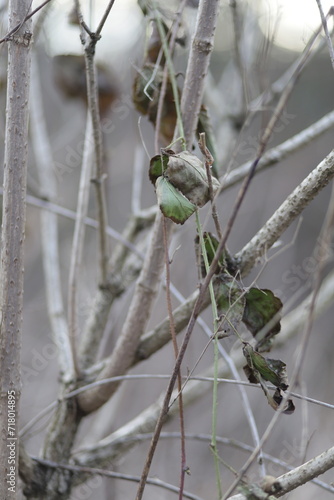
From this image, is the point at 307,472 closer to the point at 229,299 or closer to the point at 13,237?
the point at 229,299

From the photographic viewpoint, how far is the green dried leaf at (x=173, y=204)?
57 centimetres

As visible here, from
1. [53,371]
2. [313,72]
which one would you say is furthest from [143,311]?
[313,72]

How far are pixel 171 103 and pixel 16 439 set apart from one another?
56cm

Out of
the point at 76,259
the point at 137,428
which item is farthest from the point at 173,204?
the point at 137,428

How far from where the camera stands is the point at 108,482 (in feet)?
3.86

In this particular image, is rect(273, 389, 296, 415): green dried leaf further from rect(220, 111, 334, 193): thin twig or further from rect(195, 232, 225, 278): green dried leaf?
rect(220, 111, 334, 193): thin twig

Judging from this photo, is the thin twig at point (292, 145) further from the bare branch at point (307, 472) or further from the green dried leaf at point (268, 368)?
the bare branch at point (307, 472)

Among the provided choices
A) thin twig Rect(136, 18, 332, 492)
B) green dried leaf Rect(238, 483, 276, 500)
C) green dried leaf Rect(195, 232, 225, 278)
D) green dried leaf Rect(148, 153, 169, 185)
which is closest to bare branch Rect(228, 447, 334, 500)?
green dried leaf Rect(238, 483, 276, 500)

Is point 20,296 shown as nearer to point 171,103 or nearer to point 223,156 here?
point 171,103

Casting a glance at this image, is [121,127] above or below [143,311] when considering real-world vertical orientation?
above

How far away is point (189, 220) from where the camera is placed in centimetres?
102

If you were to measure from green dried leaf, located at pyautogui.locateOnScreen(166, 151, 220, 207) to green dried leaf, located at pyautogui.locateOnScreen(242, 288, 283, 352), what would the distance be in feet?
0.50

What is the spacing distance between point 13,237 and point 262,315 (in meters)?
0.34

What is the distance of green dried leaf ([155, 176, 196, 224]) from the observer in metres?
0.57
